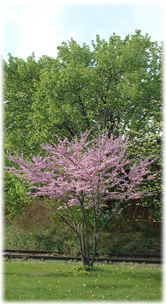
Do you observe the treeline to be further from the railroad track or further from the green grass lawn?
the green grass lawn

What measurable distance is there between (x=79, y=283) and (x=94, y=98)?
1054 centimetres

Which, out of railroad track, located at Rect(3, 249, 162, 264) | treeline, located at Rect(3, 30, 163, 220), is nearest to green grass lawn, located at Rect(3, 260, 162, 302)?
railroad track, located at Rect(3, 249, 162, 264)

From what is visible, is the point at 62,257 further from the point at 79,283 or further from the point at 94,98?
the point at 94,98

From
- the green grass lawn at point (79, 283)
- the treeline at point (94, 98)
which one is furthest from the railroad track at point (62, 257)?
the treeline at point (94, 98)

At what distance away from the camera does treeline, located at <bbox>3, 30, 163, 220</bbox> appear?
56.5ft

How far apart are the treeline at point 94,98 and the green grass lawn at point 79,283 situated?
523 centimetres

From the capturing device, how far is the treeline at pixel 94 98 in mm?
17219

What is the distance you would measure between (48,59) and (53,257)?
11.0 m

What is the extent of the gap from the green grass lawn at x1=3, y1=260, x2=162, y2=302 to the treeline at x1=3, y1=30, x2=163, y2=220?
17.2 ft

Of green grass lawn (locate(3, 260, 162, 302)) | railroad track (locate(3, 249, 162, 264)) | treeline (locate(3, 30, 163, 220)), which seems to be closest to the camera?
green grass lawn (locate(3, 260, 162, 302))

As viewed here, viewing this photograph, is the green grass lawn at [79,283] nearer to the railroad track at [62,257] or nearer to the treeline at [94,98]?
the railroad track at [62,257]

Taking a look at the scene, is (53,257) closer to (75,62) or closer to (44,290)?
(44,290)

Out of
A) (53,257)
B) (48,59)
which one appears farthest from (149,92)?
(53,257)

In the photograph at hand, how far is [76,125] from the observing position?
1786 centimetres
